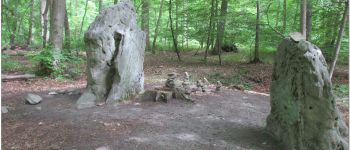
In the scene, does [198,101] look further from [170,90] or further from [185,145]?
[185,145]

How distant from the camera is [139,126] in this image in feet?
19.4

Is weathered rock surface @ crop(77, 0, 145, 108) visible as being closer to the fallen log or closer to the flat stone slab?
the flat stone slab

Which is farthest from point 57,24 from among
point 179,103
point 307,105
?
point 307,105

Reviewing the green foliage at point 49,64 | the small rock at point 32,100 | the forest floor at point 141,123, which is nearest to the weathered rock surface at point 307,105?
the forest floor at point 141,123

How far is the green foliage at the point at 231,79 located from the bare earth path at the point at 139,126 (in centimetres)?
420

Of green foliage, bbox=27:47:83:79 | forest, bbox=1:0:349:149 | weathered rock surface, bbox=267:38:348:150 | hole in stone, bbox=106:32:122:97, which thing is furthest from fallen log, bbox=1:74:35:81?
weathered rock surface, bbox=267:38:348:150

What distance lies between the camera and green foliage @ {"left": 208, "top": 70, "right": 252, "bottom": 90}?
1237cm

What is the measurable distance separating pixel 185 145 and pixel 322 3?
1049 cm

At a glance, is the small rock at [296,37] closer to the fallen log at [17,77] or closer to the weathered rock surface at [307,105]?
the weathered rock surface at [307,105]

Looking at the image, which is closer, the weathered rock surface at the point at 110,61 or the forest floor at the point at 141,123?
the forest floor at the point at 141,123

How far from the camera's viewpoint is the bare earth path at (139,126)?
513cm

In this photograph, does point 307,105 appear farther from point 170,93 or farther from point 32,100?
point 32,100

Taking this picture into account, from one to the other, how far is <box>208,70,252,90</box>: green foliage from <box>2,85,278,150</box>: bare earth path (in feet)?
13.8

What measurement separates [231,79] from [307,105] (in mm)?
8028
